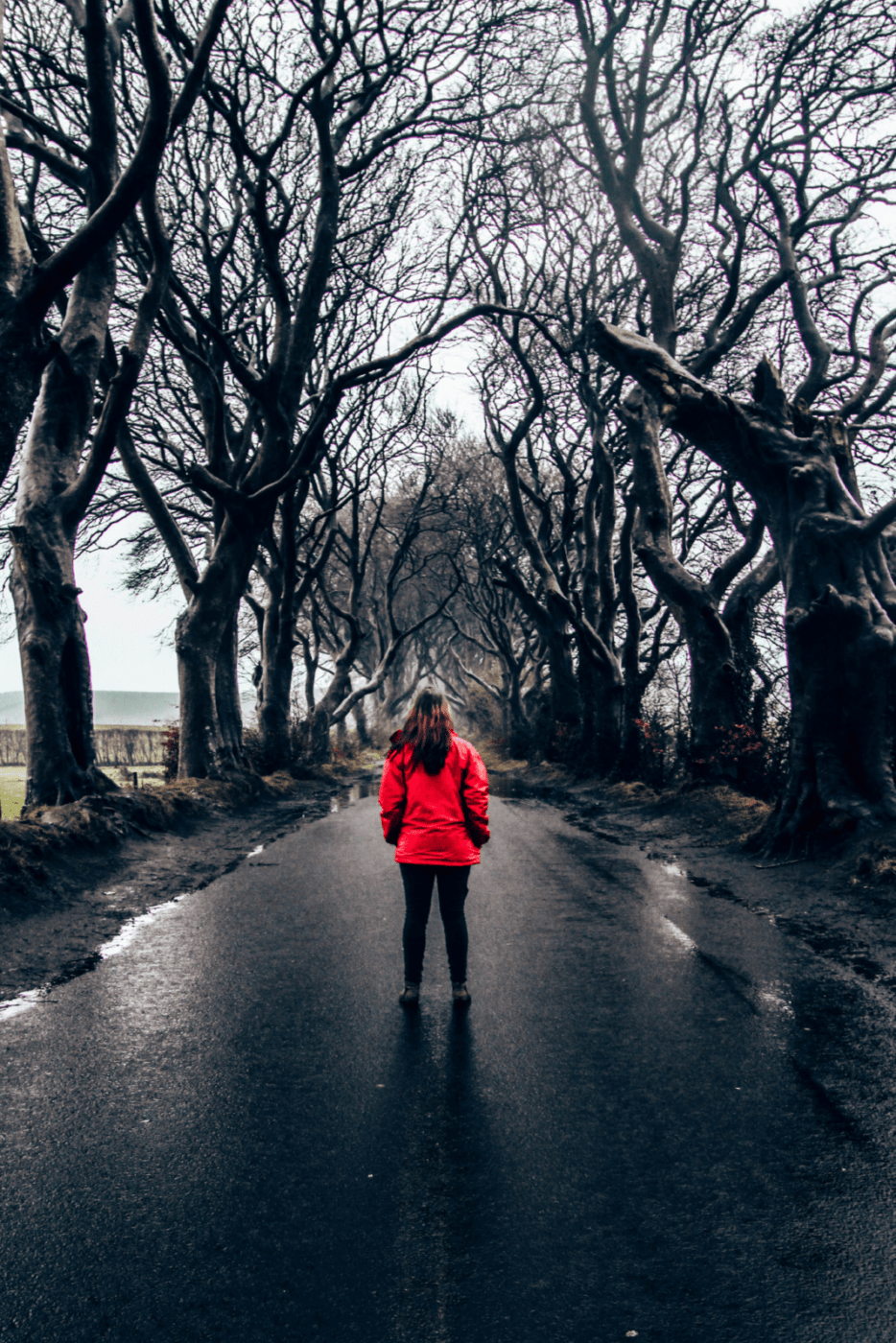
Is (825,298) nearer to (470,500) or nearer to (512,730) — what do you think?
(470,500)

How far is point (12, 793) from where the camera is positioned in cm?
1641

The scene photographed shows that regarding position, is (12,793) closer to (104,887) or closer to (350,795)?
(350,795)

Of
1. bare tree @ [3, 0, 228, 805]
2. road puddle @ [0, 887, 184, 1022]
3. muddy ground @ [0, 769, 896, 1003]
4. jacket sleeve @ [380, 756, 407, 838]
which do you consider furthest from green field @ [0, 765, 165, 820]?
jacket sleeve @ [380, 756, 407, 838]

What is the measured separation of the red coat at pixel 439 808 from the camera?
15.8ft

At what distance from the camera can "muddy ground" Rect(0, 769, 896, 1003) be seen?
18.6 feet

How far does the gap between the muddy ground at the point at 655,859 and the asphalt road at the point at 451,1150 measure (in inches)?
17.9

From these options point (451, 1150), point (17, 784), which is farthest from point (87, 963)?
point (17, 784)

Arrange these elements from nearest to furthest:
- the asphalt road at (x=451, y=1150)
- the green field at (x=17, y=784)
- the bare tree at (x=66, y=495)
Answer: the asphalt road at (x=451, y=1150) → the bare tree at (x=66, y=495) → the green field at (x=17, y=784)

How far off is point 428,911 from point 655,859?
5473mm

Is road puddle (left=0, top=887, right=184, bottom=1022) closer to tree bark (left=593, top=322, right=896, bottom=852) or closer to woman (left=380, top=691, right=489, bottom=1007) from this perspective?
woman (left=380, top=691, right=489, bottom=1007)

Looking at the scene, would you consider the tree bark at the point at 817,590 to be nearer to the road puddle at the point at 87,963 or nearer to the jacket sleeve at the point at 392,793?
the jacket sleeve at the point at 392,793

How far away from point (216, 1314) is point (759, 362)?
34.8 feet

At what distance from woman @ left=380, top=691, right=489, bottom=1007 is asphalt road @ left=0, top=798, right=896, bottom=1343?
1.13ft

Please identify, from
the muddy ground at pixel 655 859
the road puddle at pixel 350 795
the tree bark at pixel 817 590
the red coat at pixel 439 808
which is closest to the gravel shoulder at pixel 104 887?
the muddy ground at pixel 655 859
